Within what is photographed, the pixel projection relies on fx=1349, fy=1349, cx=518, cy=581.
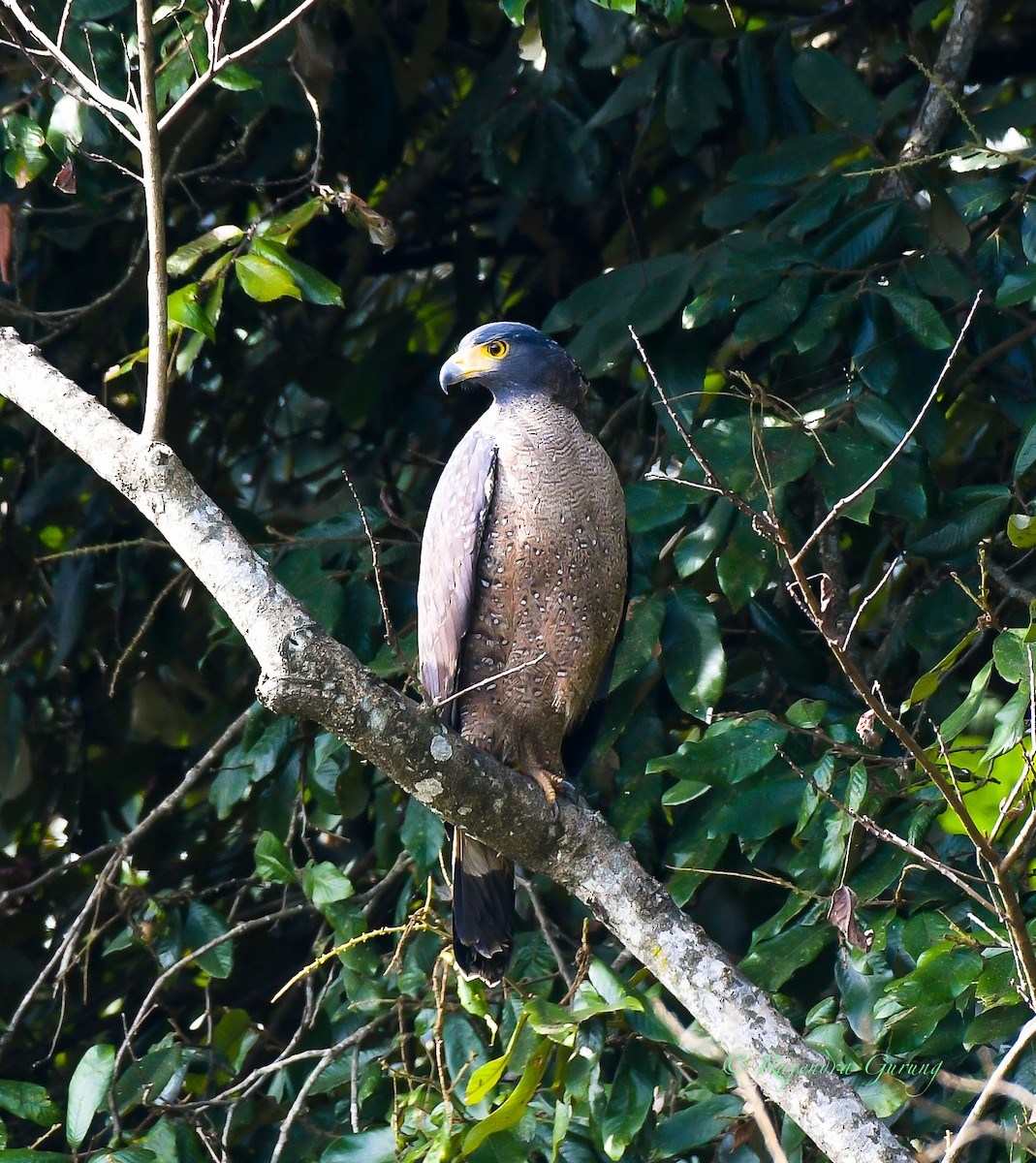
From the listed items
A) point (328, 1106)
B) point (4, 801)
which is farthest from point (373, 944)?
point (4, 801)

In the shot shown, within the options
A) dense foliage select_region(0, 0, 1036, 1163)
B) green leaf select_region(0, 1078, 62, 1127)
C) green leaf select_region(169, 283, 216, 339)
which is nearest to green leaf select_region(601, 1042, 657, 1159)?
dense foliage select_region(0, 0, 1036, 1163)

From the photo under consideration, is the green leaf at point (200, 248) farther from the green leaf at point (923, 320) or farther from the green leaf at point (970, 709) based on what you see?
the green leaf at point (970, 709)

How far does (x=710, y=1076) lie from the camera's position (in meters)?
2.80

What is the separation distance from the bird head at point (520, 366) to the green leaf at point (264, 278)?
0.76 m

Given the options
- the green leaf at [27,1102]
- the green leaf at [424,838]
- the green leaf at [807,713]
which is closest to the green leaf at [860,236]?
the green leaf at [807,713]

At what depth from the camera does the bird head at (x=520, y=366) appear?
382cm

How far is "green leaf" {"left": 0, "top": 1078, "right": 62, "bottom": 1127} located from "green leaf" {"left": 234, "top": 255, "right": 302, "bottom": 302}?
6.32 ft

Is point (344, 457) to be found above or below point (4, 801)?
above

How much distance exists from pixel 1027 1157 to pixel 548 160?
125 inches

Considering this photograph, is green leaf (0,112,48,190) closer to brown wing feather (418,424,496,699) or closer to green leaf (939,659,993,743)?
brown wing feather (418,424,496,699)

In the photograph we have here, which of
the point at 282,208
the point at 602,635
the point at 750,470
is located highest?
the point at 282,208

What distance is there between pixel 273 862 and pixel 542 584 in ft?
3.24

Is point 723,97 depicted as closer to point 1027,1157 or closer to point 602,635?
point 602,635

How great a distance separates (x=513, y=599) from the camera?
354 centimetres
